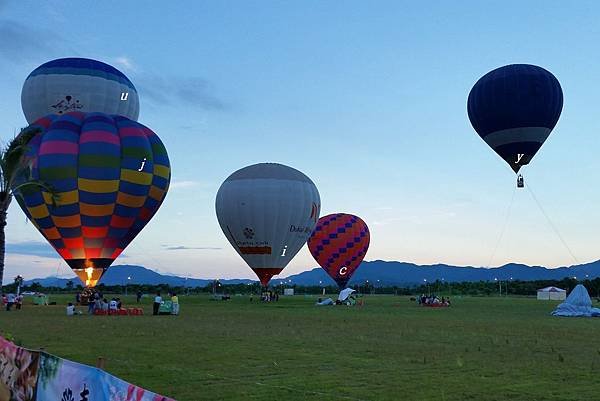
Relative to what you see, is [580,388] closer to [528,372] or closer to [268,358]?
[528,372]

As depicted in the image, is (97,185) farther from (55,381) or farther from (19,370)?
(55,381)

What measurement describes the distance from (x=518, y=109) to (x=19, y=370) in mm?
35346

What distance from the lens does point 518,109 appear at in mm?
39844

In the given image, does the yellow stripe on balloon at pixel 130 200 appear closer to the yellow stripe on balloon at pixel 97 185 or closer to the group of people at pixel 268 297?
the yellow stripe on balloon at pixel 97 185

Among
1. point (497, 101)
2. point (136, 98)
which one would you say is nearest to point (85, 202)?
point (136, 98)

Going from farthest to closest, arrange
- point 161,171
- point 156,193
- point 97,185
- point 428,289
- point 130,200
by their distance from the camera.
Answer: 1. point 428,289
2. point 161,171
3. point 156,193
4. point 130,200
5. point 97,185

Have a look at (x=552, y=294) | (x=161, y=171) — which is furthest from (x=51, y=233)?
(x=552, y=294)

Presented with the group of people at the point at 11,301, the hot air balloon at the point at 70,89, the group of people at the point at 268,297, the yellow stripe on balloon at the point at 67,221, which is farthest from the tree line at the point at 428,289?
the yellow stripe on balloon at the point at 67,221

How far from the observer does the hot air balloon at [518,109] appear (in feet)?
131

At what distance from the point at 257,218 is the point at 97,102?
15395 millimetres

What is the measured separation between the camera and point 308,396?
11570 millimetres

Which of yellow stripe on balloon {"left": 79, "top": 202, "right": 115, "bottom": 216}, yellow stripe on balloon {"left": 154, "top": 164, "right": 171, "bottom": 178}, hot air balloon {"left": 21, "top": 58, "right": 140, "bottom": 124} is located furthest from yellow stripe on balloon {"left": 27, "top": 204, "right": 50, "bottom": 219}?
hot air balloon {"left": 21, "top": 58, "right": 140, "bottom": 124}

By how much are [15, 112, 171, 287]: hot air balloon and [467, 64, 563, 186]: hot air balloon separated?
21.6 m

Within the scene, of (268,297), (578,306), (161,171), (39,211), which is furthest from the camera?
(268,297)
